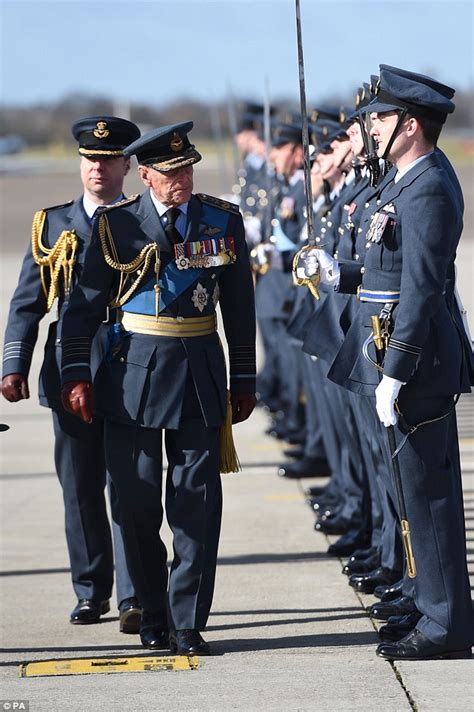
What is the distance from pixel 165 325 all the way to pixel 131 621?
3.89ft

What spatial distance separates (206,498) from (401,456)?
0.73 meters

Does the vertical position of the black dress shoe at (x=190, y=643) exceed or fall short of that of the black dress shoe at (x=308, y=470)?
it exceeds it

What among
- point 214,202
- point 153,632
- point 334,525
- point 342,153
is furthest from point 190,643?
point 342,153

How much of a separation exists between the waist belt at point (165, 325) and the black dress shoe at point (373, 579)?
1.36m

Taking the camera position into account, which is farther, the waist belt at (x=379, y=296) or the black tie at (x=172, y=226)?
the black tie at (x=172, y=226)

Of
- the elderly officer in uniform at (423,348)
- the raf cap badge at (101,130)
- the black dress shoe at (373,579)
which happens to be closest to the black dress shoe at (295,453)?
the black dress shoe at (373,579)

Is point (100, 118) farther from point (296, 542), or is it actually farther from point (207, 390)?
point (296, 542)

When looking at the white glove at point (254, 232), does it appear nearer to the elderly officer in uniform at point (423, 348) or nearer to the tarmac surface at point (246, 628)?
the tarmac surface at point (246, 628)

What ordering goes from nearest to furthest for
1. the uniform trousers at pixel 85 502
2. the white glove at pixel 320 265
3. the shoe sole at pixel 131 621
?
the white glove at pixel 320 265 < the shoe sole at pixel 131 621 < the uniform trousers at pixel 85 502

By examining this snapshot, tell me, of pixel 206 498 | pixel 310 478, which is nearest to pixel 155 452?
pixel 206 498

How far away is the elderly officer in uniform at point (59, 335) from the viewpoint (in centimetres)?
606

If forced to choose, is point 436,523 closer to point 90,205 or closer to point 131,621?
point 131,621

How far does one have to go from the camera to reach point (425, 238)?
4812mm

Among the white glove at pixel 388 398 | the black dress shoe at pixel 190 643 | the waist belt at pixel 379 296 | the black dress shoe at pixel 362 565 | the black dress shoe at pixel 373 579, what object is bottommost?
the black dress shoe at pixel 362 565
